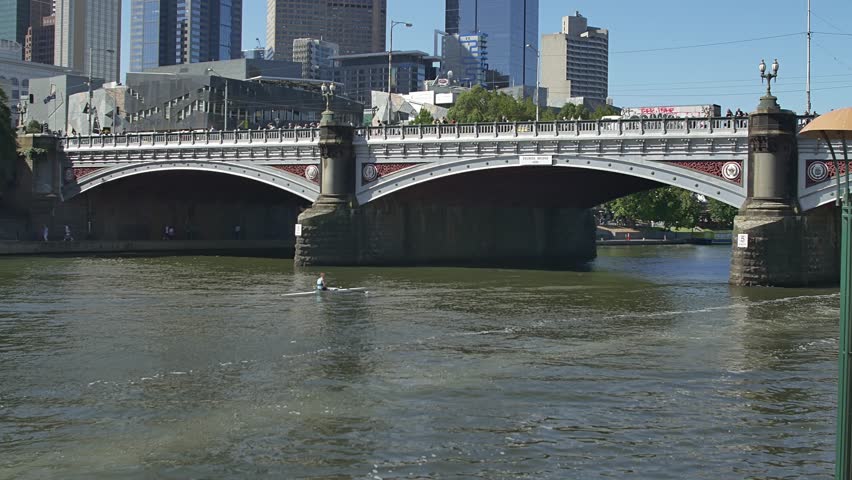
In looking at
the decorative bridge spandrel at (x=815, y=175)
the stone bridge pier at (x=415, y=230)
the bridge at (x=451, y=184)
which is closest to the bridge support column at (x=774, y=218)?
the bridge at (x=451, y=184)

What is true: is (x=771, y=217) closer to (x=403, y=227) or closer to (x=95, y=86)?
(x=403, y=227)

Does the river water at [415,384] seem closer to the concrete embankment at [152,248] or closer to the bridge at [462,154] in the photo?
the bridge at [462,154]

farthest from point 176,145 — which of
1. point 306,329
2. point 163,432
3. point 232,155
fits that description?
point 163,432

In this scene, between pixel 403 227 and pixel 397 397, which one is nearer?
pixel 397 397

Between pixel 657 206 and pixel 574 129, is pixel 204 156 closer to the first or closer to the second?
pixel 574 129

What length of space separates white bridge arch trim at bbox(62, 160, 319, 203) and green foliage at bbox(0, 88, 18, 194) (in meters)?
4.01

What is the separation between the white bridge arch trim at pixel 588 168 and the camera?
49.3 metres

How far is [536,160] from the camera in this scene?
54125 mm

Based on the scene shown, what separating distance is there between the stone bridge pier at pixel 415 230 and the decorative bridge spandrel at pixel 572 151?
1286mm

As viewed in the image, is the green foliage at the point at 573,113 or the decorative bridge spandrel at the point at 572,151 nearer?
the decorative bridge spandrel at the point at 572,151

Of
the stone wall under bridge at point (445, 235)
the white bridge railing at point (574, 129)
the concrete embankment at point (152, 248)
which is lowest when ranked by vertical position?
the concrete embankment at point (152, 248)

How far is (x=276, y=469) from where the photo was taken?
17938 millimetres

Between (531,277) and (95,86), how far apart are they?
108622 millimetres

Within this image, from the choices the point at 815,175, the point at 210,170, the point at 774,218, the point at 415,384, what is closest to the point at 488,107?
the point at 210,170
